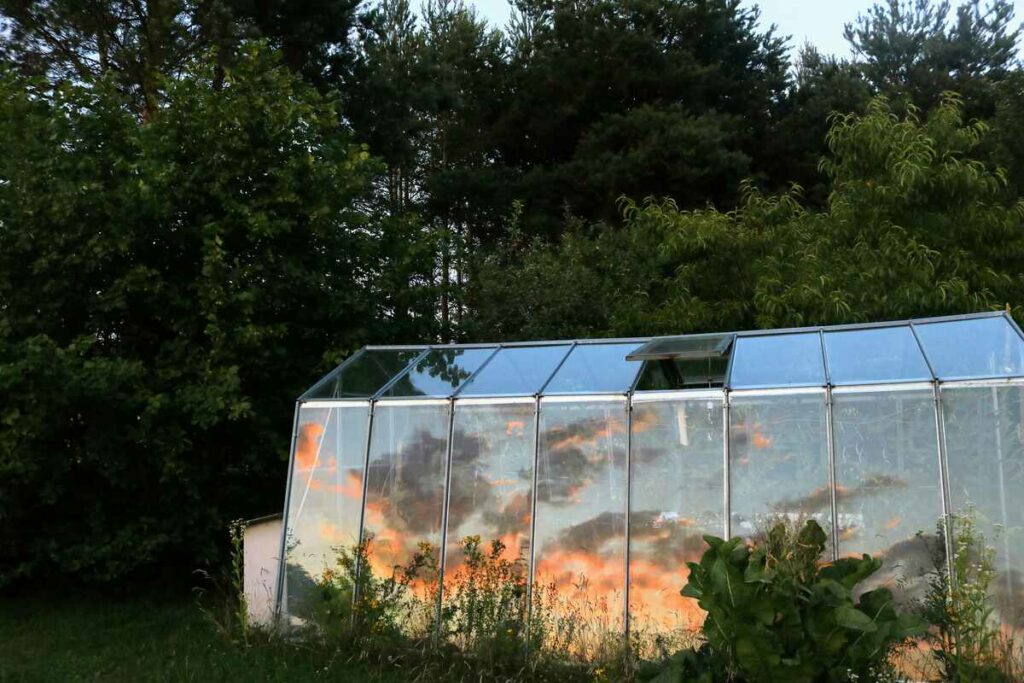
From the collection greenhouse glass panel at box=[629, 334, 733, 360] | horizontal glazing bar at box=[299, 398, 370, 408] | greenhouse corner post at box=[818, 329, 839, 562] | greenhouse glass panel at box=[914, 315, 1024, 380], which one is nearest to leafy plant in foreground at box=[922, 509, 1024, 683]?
greenhouse corner post at box=[818, 329, 839, 562]

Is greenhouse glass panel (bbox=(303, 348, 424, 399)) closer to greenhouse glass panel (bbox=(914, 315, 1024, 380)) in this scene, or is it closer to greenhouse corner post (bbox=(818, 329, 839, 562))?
greenhouse corner post (bbox=(818, 329, 839, 562))

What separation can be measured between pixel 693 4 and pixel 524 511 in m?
17.6

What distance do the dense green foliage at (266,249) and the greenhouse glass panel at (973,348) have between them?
391 cm

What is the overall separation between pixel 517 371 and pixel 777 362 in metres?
2.49

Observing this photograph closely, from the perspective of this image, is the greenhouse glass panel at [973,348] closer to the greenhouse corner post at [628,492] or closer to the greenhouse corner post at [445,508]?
the greenhouse corner post at [628,492]

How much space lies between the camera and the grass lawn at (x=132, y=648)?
28.1 feet

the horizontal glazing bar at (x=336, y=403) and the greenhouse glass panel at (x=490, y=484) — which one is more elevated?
the horizontal glazing bar at (x=336, y=403)

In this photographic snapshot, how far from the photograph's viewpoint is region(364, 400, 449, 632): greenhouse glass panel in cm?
931

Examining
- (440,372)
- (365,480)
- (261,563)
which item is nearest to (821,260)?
(440,372)

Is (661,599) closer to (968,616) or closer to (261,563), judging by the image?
(968,616)

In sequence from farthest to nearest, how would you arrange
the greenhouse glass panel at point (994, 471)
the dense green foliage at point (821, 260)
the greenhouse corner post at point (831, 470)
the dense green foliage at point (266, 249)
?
the dense green foliage at point (821, 260)
the dense green foliage at point (266, 249)
the greenhouse corner post at point (831, 470)
the greenhouse glass panel at point (994, 471)

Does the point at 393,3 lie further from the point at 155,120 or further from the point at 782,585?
the point at 782,585

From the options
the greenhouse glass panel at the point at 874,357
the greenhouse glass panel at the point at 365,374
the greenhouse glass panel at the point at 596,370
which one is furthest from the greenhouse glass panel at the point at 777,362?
the greenhouse glass panel at the point at 365,374

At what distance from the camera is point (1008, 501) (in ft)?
24.9
